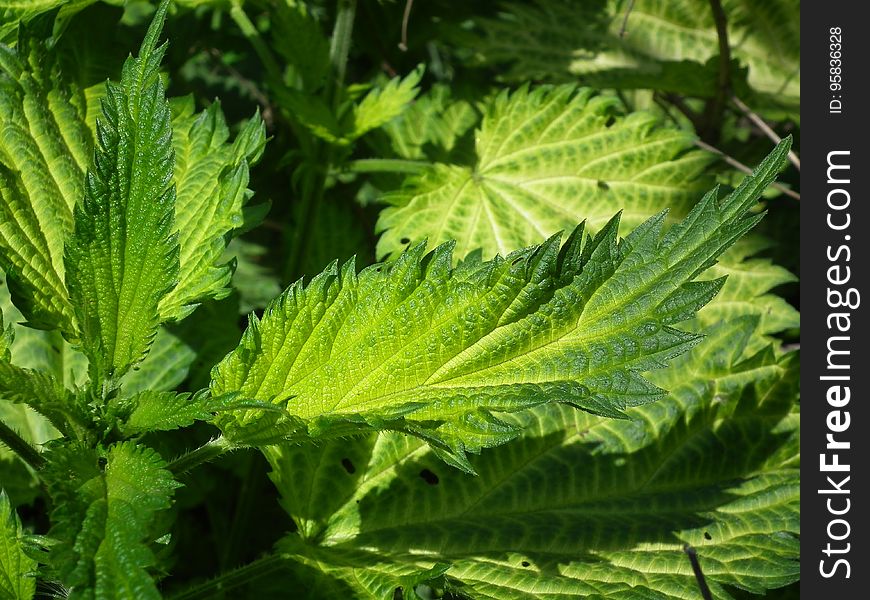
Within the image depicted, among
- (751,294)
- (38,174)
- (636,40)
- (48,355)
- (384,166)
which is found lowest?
(48,355)

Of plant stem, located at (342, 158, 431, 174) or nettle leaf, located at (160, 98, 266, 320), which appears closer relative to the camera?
nettle leaf, located at (160, 98, 266, 320)

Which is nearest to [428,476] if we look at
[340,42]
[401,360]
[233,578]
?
[233,578]

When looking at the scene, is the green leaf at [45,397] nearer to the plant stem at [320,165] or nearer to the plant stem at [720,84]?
the plant stem at [320,165]

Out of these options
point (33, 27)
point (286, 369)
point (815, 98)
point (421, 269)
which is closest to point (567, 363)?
point (421, 269)

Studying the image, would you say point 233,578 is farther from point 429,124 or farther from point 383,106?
point 429,124

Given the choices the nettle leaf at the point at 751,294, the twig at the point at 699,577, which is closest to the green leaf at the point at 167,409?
the twig at the point at 699,577

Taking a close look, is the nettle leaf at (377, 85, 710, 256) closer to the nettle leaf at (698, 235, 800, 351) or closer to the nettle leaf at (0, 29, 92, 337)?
the nettle leaf at (698, 235, 800, 351)

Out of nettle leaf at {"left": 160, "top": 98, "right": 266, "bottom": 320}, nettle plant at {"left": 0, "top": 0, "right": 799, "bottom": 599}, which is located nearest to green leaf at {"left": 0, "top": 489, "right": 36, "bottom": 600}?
nettle plant at {"left": 0, "top": 0, "right": 799, "bottom": 599}

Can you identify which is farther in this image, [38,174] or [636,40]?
[636,40]
